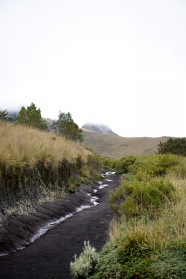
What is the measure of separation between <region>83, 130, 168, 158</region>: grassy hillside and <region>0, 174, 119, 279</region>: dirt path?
105459mm

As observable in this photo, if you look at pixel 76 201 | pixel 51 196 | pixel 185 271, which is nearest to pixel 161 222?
pixel 185 271

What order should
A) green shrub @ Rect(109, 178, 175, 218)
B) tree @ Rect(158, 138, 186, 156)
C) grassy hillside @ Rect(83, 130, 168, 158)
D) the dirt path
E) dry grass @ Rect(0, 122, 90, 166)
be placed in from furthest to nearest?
grassy hillside @ Rect(83, 130, 168, 158) < tree @ Rect(158, 138, 186, 156) < dry grass @ Rect(0, 122, 90, 166) < green shrub @ Rect(109, 178, 175, 218) < the dirt path

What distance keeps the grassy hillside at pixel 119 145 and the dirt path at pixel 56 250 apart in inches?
4152

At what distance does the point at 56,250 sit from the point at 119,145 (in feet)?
492

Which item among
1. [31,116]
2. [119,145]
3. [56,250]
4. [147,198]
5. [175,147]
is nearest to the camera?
[56,250]

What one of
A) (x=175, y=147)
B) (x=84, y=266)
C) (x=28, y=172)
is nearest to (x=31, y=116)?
(x=175, y=147)

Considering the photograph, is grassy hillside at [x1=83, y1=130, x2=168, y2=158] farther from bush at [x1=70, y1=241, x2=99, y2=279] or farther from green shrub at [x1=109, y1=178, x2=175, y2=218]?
bush at [x1=70, y1=241, x2=99, y2=279]

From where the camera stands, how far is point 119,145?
6161 inches

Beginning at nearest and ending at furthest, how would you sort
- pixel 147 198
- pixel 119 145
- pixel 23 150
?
1. pixel 147 198
2. pixel 23 150
3. pixel 119 145

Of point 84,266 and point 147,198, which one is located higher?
point 147,198

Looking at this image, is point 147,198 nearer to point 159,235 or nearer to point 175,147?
point 159,235

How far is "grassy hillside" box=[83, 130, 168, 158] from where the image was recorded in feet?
417

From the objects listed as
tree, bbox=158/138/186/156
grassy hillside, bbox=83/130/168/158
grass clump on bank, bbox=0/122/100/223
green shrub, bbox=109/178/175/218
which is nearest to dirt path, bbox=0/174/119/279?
green shrub, bbox=109/178/175/218

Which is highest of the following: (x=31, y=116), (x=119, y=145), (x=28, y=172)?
(x=31, y=116)
